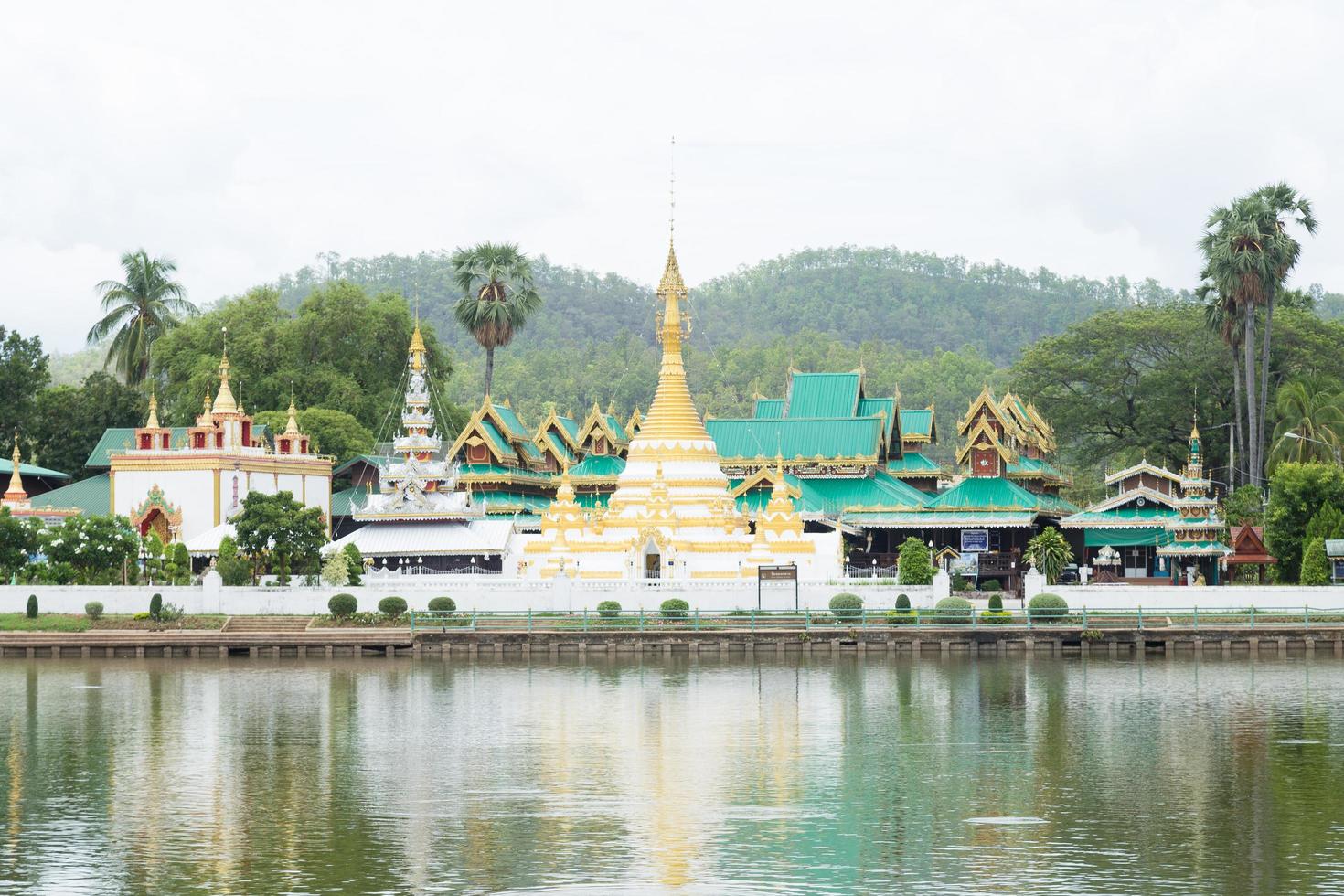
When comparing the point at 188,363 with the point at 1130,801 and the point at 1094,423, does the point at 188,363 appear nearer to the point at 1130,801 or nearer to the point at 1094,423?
the point at 1094,423

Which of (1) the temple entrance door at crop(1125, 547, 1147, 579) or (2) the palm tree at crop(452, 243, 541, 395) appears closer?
(1) the temple entrance door at crop(1125, 547, 1147, 579)

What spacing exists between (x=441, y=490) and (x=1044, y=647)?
73.8 feet

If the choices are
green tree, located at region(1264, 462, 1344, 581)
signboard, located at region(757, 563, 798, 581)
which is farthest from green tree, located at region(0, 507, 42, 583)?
green tree, located at region(1264, 462, 1344, 581)

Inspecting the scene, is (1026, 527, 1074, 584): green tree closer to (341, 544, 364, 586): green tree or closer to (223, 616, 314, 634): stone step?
(341, 544, 364, 586): green tree

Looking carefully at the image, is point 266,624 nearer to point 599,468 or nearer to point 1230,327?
point 599,468

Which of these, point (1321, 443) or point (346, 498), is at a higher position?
point (1321, 443)

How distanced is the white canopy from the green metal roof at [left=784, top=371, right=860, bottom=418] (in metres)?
14.4

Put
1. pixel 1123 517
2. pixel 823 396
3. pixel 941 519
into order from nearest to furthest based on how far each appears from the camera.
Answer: pixel 1123 517 < pixel 941 519 < pixel 823 396

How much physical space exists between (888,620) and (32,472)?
38505mm

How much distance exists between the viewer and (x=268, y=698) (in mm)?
42812

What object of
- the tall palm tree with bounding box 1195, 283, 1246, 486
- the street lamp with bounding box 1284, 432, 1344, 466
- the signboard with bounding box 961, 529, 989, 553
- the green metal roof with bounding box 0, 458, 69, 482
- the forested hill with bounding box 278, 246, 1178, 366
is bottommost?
the signboard with bounding box 961, 529, 989, 553

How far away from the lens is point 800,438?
71.8 metres

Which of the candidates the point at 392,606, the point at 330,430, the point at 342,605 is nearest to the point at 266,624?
the point at 342,605

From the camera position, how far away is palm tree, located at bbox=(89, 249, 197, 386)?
9069cm
